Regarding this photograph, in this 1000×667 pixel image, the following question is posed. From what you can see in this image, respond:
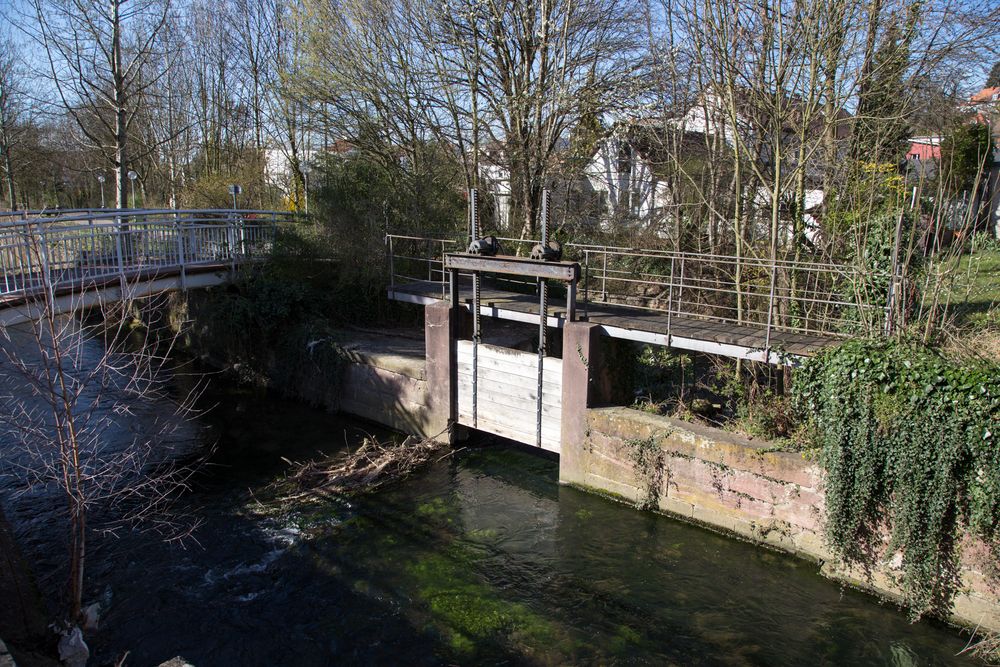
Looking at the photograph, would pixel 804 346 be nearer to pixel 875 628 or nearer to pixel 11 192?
pixel 875 628

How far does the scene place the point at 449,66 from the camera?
60.8ft

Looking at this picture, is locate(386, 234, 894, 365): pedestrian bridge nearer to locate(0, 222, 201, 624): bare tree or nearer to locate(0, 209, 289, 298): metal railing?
locate(0, 209, 289, 298): metal railing

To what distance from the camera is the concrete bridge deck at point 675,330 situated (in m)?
9.80

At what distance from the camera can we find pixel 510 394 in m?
12.4

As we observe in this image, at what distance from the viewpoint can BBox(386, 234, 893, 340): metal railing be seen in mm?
9594

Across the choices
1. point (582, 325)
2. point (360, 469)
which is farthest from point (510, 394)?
point (360, 469)

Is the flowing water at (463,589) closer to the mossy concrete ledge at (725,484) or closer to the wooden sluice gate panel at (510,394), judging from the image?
the mossy concrete ledge at (725,484)

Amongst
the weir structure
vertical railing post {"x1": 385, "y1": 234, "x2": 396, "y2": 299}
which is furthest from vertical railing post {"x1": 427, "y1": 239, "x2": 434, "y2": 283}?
vertical railing post {"x1": 385, "y1": 234, "x2": 396, "y2": 299}

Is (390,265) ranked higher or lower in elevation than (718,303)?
higher

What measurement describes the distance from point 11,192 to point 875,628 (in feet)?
105

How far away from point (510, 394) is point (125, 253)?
9058 millimetres

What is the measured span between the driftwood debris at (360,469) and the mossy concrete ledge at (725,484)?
2.81 m

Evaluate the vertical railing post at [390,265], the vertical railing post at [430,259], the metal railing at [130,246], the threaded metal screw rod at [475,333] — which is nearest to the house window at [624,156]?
the vertical railing post at [430,259]

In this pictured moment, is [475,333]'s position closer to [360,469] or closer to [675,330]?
[360,469]
